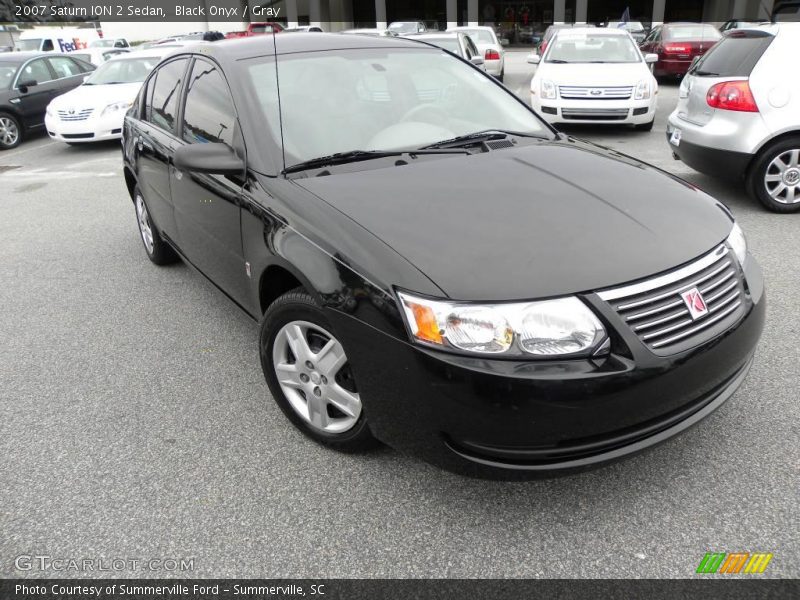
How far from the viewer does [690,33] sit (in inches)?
658

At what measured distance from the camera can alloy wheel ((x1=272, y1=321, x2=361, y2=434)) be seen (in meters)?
2.48

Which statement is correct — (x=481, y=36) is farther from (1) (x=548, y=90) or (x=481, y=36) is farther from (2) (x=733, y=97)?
(2) (x=733, y=97)

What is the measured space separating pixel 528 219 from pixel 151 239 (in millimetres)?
3550

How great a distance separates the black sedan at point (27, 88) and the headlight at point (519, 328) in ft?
40.8

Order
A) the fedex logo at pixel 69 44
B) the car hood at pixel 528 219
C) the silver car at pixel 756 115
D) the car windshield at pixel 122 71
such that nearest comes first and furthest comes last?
1. the car hood at pixel 528 219
2. the silver car at pixel 756 115
3. the car windshield at pixel 122 71
4. the fedex logo at pixel 69 44

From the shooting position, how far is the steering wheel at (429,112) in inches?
125

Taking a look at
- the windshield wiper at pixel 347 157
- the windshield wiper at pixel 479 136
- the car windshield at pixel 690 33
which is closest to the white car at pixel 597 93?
the windshield wiper at pixel 479 136

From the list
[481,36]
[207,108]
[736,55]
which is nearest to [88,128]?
[207,108]

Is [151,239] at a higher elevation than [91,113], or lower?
lower

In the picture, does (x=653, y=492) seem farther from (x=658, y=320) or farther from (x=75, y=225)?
(x=75, y=225)

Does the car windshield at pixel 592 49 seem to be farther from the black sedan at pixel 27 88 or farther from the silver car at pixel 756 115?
the black sedan at pixel 27 88

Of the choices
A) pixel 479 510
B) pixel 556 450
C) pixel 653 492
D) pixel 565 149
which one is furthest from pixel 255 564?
pixel 565 149

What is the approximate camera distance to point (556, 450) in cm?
202

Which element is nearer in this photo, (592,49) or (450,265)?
(450,265)
